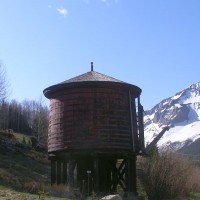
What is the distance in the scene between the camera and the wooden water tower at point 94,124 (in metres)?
23.2

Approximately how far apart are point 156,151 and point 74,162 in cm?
482

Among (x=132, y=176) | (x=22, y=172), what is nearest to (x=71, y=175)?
(x=132, y=176)

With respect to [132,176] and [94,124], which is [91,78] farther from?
[132,176]

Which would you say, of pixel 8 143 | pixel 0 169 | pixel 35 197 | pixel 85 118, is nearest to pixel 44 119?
pixel 8 143

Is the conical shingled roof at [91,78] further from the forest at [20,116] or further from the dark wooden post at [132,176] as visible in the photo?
the forest at [20,116]

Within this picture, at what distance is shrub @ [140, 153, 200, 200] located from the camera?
24297 millimetres

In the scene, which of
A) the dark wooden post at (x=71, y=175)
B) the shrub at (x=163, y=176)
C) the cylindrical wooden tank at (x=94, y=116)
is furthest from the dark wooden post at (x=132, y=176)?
the dark wooden post at (x=71, y=175)

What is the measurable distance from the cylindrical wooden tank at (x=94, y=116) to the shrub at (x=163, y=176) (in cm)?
149

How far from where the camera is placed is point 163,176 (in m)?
24.3

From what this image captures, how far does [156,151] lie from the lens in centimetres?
2656

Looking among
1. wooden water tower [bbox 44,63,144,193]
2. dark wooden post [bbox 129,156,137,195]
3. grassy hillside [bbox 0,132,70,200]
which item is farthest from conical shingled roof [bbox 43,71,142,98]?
grassy hillside [bbox 0,132,70,200]

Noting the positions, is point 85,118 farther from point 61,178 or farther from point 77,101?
point 61,178

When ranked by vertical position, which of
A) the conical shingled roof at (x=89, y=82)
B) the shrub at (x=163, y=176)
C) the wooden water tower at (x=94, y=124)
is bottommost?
the shrub at (x=163, y=176)

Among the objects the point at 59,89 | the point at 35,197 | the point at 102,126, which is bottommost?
the point at 35,197
